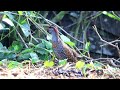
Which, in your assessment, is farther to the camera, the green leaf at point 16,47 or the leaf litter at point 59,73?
the green leaf at point 16,47

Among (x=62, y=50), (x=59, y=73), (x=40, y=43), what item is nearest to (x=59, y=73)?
(x=59, y=73)

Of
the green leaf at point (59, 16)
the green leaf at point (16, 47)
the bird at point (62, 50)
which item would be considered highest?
the green leaf at point (59, 16)

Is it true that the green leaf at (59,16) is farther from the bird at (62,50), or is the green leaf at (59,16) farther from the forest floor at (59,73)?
the forest floor at (59,73)

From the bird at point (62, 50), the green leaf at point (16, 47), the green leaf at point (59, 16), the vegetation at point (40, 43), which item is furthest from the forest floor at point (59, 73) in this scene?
the green leaf at point (59, 16)

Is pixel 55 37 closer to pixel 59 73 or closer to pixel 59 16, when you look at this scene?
pixel 59 73

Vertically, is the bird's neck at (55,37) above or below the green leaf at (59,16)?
below

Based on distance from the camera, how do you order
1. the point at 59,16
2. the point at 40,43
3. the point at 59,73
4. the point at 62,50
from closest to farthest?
the point at 59,73, the point at 62,50, the point at 40,43, the point at 59,16

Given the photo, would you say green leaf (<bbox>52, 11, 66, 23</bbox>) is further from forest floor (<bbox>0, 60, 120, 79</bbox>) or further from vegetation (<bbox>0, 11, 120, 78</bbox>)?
forest floor (<bbox>0, 60, 120, 79</bbox>)

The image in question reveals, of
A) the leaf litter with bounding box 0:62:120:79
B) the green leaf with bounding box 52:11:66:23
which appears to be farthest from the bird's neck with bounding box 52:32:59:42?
the green leaf with bounding box 52:11:66:23

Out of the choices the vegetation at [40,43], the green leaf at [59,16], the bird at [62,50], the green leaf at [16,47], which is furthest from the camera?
the green leaf at [59,16]

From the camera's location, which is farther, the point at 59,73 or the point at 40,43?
the point at 40,43
